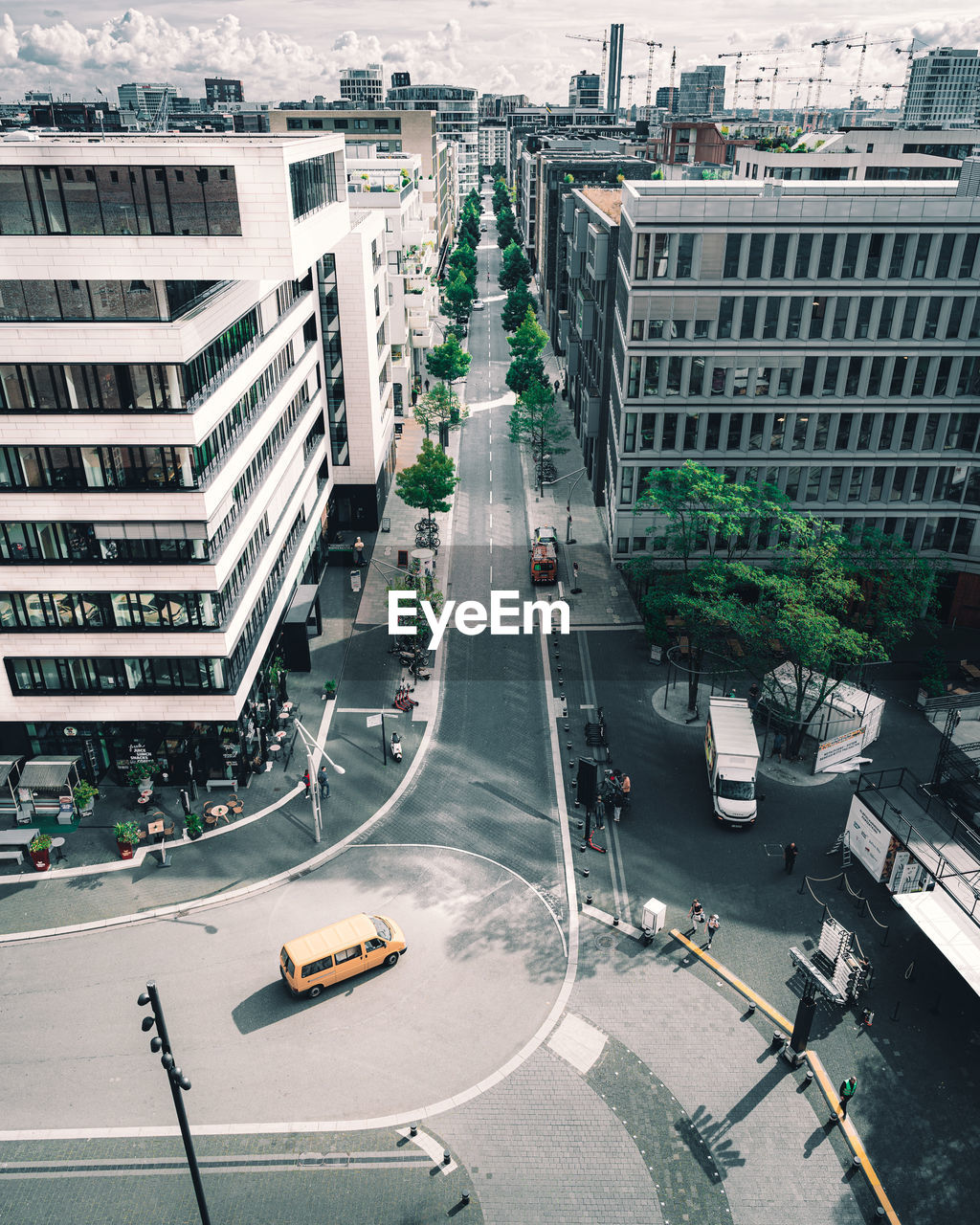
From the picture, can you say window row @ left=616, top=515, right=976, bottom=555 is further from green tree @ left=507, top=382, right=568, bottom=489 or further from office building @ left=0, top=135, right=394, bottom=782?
office building @ left=0, top=135, right=394, bottom=782

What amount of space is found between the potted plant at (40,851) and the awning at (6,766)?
13.4 ft

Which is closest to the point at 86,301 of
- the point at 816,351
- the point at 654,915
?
the point at 654,915

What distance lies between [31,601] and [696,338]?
41.4 meters

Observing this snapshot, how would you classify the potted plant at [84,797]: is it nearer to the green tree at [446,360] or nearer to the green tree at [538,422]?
the green tree at [538,422]

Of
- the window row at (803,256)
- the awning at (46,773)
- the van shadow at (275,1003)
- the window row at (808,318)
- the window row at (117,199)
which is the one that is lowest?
the van shadow at (275,1003)

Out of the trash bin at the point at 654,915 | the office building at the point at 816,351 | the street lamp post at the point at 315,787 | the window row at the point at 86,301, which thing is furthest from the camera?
the office building at the point at 816,351

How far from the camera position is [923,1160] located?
93.5ft

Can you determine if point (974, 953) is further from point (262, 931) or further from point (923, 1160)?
Result: point (262, 931)

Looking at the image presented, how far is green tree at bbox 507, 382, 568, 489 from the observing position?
84.9 metres

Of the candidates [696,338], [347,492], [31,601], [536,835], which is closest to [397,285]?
[347,492]

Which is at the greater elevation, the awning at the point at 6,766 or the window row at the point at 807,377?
the window row at the point at 807,377

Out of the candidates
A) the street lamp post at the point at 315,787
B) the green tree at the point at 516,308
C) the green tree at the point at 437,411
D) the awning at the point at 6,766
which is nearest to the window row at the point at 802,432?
the street lamp post at the point at 315,787

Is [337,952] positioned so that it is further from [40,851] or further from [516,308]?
[516,308]

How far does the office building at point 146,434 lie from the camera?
3497 cm
